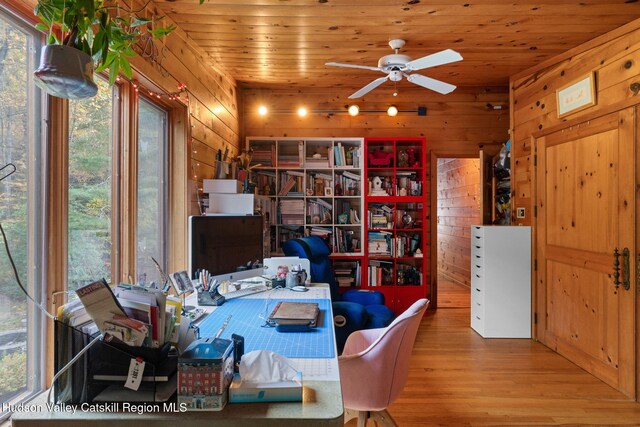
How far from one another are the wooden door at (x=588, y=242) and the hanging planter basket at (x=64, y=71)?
10.5 ft

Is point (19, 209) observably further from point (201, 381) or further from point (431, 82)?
point (431, 82)

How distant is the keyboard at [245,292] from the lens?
210 centimetres

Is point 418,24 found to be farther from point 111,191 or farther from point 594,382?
point 594,382

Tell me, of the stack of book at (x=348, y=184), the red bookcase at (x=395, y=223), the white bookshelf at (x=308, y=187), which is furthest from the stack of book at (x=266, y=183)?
the red bookcase at (x=395, y=223)

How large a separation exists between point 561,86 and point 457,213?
12.0 feet

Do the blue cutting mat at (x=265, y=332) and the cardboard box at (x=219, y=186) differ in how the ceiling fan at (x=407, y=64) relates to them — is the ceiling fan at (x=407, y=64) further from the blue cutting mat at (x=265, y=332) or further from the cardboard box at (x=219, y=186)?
the blue cutting mat at (x=265, y=332)

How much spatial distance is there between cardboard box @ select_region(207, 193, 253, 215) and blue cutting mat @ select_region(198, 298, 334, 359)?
3.57 feet

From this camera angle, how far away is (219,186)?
9.59ft

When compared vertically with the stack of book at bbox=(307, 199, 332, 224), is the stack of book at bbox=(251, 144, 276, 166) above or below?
above

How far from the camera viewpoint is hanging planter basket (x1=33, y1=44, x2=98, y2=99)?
909 mm

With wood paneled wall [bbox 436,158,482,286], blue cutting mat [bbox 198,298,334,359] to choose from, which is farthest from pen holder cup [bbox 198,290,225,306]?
wood paneled wall [bbox 436,158,482,286]

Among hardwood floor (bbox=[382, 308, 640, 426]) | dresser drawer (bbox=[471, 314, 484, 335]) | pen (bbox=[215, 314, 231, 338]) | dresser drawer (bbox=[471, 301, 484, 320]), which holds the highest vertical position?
pen (bbox=[215, 314, 231, 338])

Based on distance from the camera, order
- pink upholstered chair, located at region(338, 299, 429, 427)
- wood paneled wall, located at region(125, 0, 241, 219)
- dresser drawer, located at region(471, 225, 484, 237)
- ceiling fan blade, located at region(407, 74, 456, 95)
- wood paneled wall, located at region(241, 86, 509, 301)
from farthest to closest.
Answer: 1. wood paneled wall, located at region(241, 86, 509, 301)
2. dresser drawer, located at region(471, 225, 484, 237)
3. ceiling fan blade, located at region(407, 74, 456, 95)
4. wood paneled wall, located at region(125, 0, 241, 219)
5. pink upholstered chair, located at region(338, 299, 429, 427)

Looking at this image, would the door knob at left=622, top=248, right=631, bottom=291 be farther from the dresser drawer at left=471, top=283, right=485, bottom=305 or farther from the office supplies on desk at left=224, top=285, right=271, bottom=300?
the office supplies on desk at left=224, top=285, right=271, bottom=300
